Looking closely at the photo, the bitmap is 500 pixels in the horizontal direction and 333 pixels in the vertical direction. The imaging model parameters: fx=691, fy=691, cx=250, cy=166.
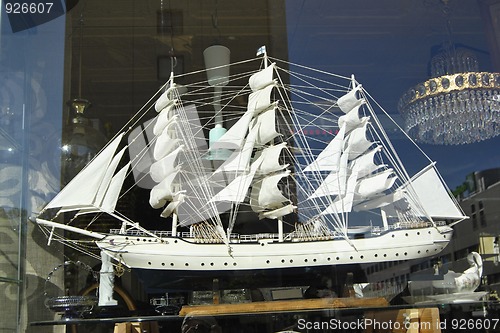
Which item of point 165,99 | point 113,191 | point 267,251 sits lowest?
point 267,251

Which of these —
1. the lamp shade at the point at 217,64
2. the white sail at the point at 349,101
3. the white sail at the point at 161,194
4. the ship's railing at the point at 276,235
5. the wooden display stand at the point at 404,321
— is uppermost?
the lamp shade at the point at 217,64

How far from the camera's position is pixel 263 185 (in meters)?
2.53

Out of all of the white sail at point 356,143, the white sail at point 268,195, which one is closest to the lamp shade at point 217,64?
the white sail at point 268,195

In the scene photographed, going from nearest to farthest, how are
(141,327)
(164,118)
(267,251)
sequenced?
(141,327) < (267,251) < (164,118)

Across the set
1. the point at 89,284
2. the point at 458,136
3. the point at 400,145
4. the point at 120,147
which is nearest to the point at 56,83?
the point at 120,147

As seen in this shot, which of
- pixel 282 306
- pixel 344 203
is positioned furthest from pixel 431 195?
pixel 282 306

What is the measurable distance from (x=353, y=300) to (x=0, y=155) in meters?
1.30

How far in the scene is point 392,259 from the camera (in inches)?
95.8

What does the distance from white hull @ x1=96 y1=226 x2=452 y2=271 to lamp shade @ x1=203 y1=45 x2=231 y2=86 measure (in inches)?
24.2

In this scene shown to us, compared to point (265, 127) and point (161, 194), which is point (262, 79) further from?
point (161, 194)

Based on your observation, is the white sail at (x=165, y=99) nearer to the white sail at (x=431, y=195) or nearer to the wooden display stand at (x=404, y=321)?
the white sail at (x=431, y=195)

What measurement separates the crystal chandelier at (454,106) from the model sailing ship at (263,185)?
0.42 ft

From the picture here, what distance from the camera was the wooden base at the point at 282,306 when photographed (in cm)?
232

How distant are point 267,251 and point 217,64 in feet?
2.39
